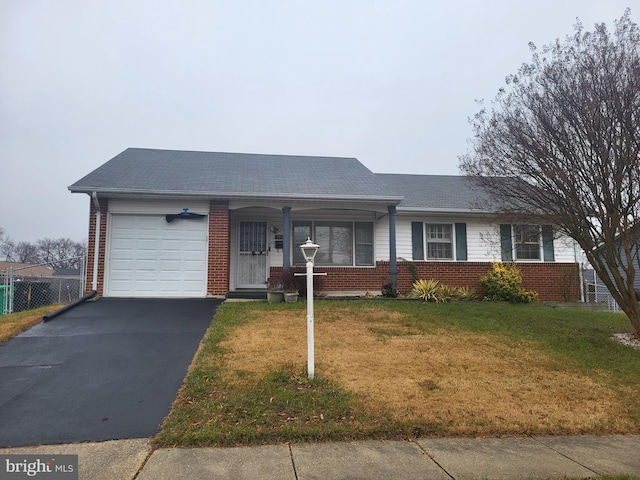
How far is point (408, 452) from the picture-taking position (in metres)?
3.57

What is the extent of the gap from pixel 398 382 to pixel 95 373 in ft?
13.5

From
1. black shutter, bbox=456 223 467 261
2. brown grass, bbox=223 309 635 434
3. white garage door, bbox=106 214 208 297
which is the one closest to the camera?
brown grass, bbox=223 309 635 434

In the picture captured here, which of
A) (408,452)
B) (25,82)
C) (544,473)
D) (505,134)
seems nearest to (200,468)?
(408,452)

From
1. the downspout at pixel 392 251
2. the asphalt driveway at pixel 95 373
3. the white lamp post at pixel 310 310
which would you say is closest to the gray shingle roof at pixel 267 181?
the downspout at pixel 392 251

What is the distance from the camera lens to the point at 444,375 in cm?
545

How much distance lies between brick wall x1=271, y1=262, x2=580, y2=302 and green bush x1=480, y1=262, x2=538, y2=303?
421mm

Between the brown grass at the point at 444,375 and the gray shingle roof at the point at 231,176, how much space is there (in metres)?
4.72

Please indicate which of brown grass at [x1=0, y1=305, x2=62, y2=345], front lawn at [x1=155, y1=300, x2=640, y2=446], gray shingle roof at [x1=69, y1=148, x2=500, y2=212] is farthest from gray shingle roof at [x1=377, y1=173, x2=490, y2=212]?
→ brown grass at [x1=0, y1=305, x2=62, y2=345]

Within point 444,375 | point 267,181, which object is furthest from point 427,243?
point 444,375

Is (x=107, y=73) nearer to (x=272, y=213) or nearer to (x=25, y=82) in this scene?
(x=25, y=82)

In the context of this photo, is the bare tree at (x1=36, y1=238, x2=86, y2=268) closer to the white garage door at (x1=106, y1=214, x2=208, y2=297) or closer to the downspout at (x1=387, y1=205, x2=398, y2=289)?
the white garage door at (x1=106, y1=214, x2=208, y2=297)

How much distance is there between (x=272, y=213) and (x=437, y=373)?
26.9ft

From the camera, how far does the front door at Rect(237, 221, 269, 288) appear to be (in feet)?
40.8

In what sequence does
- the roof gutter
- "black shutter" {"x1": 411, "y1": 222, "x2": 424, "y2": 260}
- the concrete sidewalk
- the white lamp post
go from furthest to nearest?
"black shutter" {"x1": 411, "y1": 222, "x2": 424, "y2": 260} → the roof gutter → the white lamp post → the concrete sidewalk
